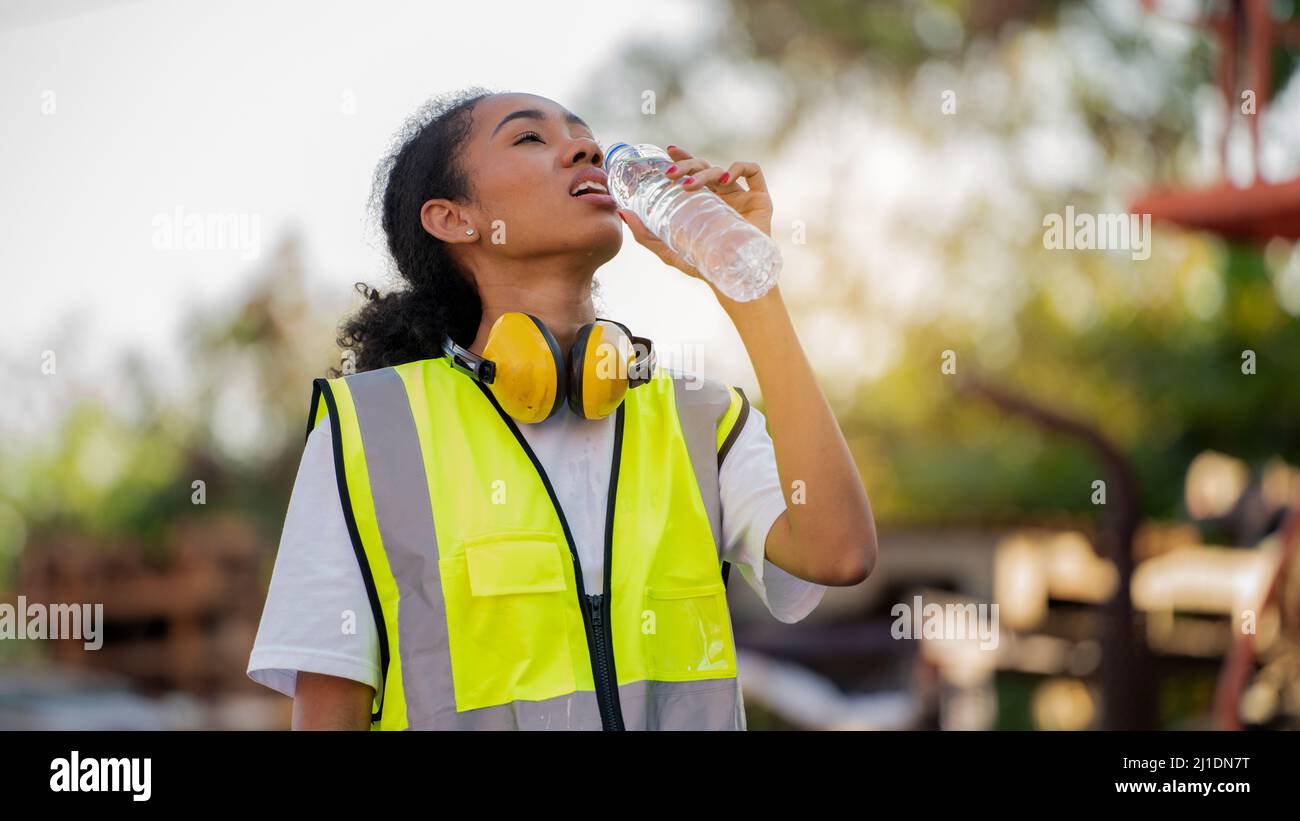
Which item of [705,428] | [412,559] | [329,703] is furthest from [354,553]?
[705,428]

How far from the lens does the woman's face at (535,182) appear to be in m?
2.23

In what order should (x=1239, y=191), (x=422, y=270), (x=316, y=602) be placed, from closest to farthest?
(x=316, y=602)
(x=422, y=270)
(x=1239, y=191)

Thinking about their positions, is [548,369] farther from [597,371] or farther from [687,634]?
[687,634]

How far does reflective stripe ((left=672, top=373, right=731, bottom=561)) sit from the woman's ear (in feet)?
1.35

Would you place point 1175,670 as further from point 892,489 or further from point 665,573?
point 665,573

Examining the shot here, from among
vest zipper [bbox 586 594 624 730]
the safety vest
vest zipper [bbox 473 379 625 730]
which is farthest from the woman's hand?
vest zipper [bbox 586 594 624 730]

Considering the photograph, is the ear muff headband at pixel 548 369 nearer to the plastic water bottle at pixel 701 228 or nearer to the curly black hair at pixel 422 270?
the plastic water bottle at pixel 701 228

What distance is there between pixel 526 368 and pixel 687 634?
446mm

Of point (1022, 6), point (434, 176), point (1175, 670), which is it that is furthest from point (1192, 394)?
point (434, 176)

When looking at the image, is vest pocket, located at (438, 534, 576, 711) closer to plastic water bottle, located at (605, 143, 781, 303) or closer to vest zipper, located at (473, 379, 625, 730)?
vest zipper, located at (473, 379, 625, 730)

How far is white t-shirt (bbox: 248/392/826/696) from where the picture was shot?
1932 millimetres

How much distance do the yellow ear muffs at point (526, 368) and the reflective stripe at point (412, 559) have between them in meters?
0.16

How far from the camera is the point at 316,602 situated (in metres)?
1.94

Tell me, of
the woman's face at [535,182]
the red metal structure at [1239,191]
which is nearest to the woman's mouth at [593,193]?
the woman's face at [535,182]
